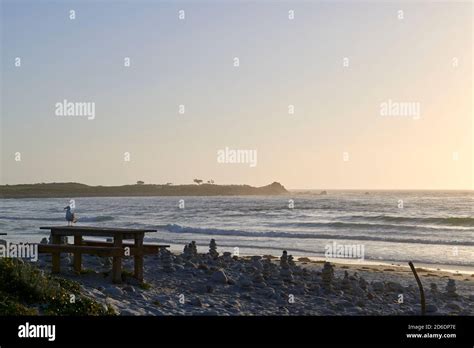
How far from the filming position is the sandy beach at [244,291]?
10.9 metres

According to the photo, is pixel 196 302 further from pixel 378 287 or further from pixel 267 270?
pixel 378 287

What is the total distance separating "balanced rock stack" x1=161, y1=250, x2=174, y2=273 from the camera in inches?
571

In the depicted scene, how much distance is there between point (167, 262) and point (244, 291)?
2912 mm

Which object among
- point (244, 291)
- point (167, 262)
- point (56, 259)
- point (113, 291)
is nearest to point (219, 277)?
point (244, 291)

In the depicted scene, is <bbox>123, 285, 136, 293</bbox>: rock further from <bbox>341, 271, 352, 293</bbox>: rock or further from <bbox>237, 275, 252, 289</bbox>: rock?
<bbox>341, 271, 352, 293</bbox>: rock

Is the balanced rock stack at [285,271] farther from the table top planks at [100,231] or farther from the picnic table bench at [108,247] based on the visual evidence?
the table top planks at [100,231]

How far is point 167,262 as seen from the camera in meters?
15.2

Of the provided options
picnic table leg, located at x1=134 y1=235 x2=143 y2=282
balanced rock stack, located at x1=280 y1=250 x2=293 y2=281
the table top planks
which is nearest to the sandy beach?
balanced rock stack, located at x1=280 y1=250 x2=293 y2=281
